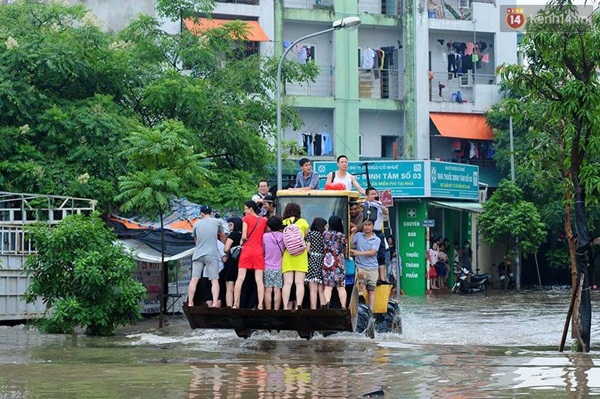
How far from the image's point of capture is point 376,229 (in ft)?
64.5

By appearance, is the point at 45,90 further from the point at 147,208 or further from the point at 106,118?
the point at 147,208

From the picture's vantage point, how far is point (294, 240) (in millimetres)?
17641

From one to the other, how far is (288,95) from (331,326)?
2782cm

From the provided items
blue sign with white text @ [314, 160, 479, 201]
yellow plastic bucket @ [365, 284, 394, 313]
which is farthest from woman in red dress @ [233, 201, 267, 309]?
blue sign with white text @ [314, 160, 479, 201]

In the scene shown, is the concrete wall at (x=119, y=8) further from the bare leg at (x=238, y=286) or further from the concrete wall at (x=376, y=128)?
the bare leg at (x=238, y=286)

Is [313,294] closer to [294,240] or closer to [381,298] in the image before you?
[294,240]

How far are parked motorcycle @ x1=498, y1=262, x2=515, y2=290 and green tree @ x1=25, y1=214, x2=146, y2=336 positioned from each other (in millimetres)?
27675

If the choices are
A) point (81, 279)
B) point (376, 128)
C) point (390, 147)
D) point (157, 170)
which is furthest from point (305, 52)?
point (81, 279)

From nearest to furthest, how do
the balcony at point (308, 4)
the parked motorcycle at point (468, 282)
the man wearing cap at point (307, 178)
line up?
the man wearing cap at point (307, 178), the parked motorcycle at point (468, 282), the balcony at point (308, 4)

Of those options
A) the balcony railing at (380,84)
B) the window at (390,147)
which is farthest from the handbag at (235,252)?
the window at (390,147)

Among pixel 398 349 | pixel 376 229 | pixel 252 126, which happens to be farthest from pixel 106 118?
pixel 398 349

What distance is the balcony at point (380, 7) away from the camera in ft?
158

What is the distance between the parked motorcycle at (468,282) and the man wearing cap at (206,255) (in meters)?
25.2

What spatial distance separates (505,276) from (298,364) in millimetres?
33167
